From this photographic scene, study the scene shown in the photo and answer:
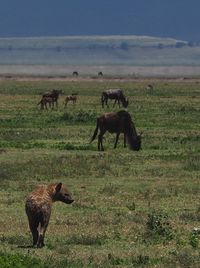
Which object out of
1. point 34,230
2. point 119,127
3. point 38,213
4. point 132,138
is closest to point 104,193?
point 34,230

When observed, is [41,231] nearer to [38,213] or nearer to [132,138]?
[38,213]

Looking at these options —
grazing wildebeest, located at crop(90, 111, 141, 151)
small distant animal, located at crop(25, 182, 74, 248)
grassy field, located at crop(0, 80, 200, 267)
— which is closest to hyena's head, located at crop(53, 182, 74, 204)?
small distant animal, located at crop(25, 182, 74, 248)

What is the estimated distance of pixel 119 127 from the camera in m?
31.5

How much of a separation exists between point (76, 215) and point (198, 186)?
15.5 ft

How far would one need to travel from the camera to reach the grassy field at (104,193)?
49.8 ft

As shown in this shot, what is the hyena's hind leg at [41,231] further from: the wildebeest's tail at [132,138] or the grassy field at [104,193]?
the wildebeest's tail at [132,138]

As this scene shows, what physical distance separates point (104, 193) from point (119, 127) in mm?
9785

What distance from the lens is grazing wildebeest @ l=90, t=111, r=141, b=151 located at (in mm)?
30484

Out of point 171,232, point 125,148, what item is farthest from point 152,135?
point 171,232

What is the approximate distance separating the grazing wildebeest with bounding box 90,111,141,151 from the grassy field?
0.32 m

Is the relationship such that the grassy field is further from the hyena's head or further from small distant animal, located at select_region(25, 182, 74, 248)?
the hyena's head

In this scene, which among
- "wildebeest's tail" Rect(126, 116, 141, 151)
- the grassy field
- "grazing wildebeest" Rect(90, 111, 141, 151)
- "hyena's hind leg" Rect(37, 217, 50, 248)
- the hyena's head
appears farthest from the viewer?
"grazing wildebeest" Rect(90, 111, 141, 151)

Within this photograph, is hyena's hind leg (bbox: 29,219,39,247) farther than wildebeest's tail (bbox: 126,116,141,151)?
No

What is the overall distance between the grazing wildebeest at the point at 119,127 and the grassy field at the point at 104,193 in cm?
32
